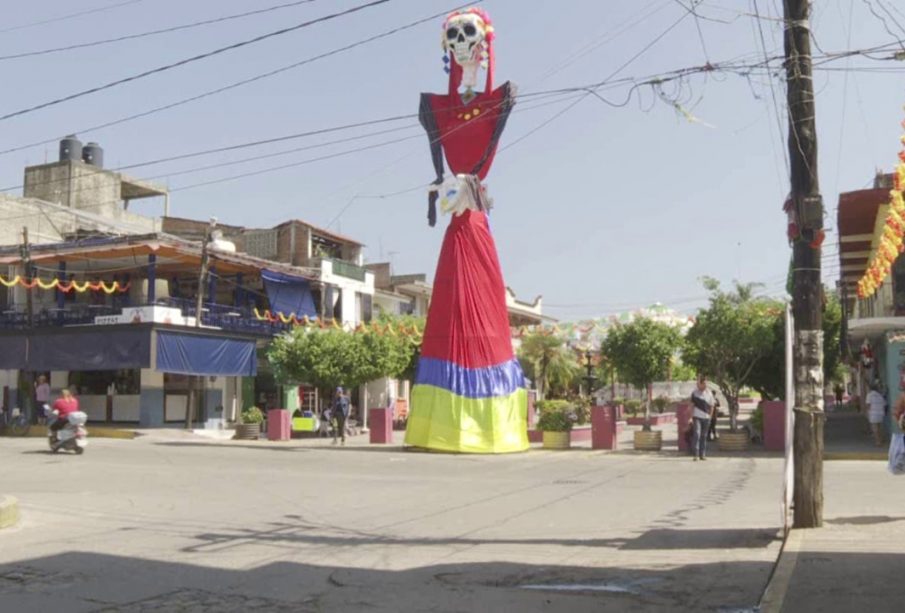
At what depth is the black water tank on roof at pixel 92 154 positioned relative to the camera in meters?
55.1

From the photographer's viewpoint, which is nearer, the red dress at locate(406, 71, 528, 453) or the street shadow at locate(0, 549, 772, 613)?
the street shadow at locate(0, 549, 772, 613)

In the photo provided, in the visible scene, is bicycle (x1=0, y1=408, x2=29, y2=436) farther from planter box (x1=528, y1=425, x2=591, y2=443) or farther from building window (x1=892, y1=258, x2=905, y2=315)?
building window (x1=892, y1=258, x2=905, y2=315)

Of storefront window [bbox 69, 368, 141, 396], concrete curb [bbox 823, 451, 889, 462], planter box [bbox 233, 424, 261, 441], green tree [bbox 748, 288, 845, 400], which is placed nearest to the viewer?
concrete curb [bbox 823, 451, 889, 462]

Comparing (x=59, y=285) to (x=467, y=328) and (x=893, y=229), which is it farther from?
(x=893, y=229)

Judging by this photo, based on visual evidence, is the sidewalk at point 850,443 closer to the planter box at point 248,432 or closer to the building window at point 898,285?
the building window at point 898,285

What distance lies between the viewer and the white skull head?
2361 cm

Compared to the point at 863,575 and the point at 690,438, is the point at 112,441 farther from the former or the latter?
the point at 863,575

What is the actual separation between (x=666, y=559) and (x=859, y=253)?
21.1m

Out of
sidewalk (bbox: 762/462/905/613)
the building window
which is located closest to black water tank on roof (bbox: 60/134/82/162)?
the building window

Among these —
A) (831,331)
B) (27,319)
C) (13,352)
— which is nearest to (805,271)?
(831,331)

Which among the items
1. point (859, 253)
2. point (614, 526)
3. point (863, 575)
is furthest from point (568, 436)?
point (863, 575)

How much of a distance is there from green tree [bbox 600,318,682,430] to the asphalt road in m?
7.44

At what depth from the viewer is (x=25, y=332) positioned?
35.2 meters

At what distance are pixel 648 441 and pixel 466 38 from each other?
38.9ft
